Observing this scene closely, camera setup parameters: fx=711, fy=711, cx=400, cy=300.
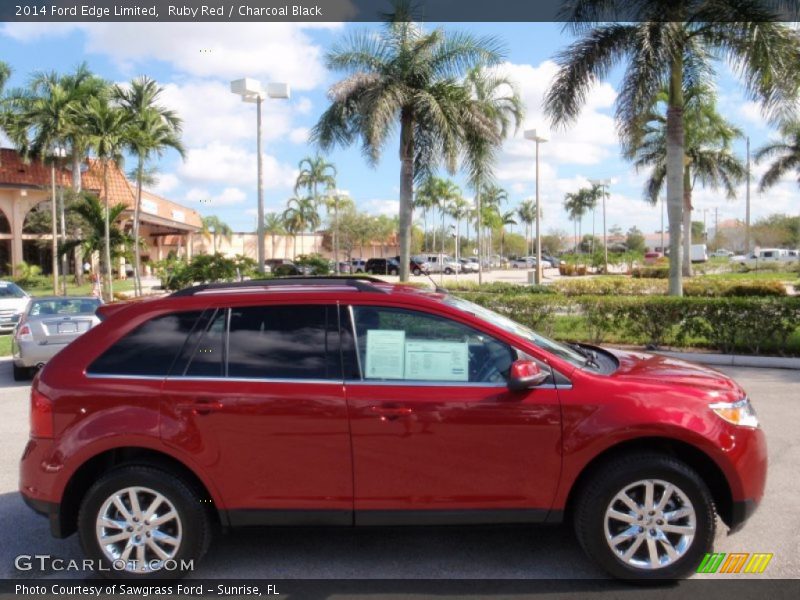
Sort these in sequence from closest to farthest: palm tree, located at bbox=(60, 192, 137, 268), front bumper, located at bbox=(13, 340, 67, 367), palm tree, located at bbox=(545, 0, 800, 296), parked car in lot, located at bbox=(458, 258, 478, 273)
A: 1. front bumper, located at bbox=(13, 340, 67, 367)
2. palm tree, located at bbox=(545, 0, 800, 296)
3. palm tree, located at bbox=(60, 192, 137, 268)
4. parked car in lot, located at bbox=(458, 258, 478, 273)

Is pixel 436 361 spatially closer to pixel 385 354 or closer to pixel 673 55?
pixel 385 354

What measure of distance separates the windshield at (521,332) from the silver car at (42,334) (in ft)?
26.5

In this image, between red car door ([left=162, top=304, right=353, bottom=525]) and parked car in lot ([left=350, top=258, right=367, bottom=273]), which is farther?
parked car in lot ([left=350, top=258, right=367, bottom=273])

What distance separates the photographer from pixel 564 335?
13.4 metres

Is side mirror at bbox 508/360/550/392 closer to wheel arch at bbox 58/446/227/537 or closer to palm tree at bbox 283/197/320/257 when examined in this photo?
wheel arch at bbox 58/446/227/537

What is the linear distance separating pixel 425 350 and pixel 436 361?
90 millimetres

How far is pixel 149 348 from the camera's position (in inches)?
163

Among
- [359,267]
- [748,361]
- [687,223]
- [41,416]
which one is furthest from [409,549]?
[359,267]

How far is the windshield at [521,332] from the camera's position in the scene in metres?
4.25

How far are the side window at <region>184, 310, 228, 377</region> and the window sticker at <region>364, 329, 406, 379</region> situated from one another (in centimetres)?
85

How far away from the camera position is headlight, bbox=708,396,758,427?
13.0 ft

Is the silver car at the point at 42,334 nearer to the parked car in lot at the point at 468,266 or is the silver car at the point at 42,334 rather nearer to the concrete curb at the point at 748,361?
the concrete curb at the point at 748,361

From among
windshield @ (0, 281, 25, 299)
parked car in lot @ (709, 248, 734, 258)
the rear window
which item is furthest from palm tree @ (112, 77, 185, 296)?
parked car in lot @ (709, 248, 734, 258)

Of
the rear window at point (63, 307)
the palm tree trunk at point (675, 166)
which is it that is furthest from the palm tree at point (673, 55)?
the rear window at point (63, 307)
